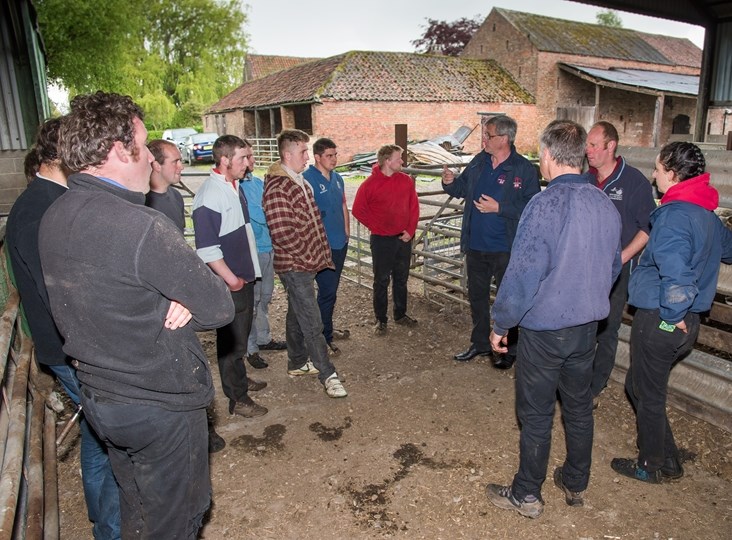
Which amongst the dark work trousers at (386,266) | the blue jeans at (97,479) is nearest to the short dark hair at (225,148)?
the blue jeans at (97,479)

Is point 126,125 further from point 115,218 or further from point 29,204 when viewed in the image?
point 29,204

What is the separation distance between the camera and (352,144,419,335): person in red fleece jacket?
5.52 metres

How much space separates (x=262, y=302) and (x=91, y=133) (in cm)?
369

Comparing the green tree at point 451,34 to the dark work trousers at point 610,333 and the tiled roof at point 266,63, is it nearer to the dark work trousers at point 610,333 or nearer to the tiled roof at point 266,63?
the tiled roof at point 266,63

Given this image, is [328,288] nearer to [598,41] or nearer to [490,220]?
[490,220]

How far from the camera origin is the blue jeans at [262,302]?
500 centimetres

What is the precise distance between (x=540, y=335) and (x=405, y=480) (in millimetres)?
1305

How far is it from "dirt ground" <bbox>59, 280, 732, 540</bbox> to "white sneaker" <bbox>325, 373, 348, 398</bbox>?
77mm

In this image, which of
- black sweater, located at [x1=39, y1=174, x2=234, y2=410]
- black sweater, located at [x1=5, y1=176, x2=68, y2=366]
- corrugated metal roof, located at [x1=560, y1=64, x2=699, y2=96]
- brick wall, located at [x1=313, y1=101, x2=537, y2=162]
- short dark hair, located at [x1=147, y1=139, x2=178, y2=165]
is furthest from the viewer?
brick wall, located at [x1=313, y1=101, x2=537, y2=162]

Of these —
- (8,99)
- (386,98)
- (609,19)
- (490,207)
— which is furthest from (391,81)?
(609,19)

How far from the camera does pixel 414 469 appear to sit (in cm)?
336

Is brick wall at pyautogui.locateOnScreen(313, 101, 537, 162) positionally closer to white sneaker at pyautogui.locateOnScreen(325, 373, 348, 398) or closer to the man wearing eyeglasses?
the man wearing eyeglasses

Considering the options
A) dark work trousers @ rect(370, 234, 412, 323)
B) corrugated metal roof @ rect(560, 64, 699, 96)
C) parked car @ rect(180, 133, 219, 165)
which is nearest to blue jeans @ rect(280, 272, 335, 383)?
dark work trousers @ rect(370, 234, 412, 323)

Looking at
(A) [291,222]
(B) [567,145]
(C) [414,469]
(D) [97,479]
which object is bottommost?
(C) [414,469]
